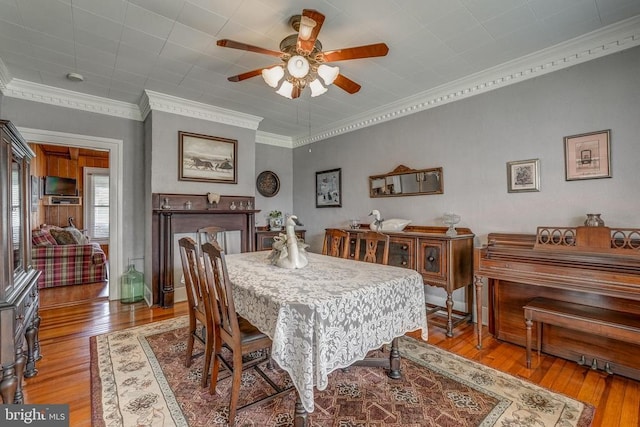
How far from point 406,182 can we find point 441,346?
2.01 meters

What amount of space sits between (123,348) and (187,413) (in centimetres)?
122

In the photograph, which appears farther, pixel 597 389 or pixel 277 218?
pixel 277 218

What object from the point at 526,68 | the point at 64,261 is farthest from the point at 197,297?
the point at 64,261

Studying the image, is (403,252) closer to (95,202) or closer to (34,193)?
(34,193)

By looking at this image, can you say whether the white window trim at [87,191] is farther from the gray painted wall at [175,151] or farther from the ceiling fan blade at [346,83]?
the ceiling fan blade at [346,83]

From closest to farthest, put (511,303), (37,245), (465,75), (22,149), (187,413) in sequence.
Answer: (187,413) < (22,149) < (511,303) < (465,75) < (37,245)

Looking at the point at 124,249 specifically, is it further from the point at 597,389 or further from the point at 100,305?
the point at 597,389

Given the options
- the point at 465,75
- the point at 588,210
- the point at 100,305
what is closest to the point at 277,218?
the point at 100,305

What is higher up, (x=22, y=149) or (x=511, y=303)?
(x=22, y=149)

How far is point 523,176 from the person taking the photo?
2.88 m

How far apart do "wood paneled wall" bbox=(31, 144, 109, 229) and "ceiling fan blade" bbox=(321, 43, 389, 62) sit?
6771mm

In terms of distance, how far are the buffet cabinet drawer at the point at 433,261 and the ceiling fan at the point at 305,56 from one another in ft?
5.64

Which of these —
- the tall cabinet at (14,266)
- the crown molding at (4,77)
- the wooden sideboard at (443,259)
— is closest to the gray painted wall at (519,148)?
the wooden sideboard at (443,259)

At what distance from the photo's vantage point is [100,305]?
373 cm
